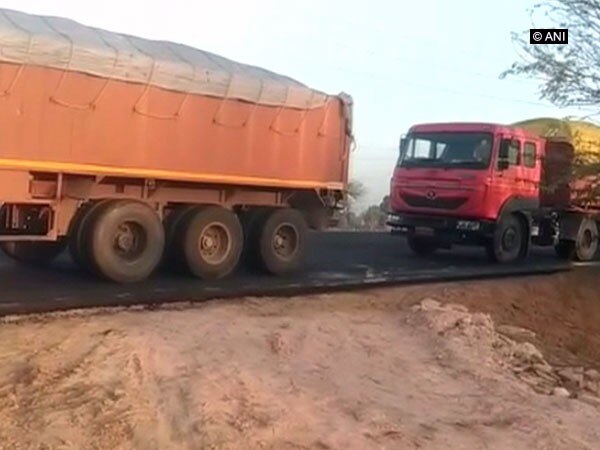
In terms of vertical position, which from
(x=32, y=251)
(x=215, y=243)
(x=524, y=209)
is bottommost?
(x=32, y=251)

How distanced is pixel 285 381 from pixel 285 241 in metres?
6.91

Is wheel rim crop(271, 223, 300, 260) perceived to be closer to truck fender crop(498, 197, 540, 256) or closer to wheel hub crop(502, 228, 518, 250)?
truck fender crop(498, 197, 540, 256)

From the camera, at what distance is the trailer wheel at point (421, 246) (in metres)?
18.8

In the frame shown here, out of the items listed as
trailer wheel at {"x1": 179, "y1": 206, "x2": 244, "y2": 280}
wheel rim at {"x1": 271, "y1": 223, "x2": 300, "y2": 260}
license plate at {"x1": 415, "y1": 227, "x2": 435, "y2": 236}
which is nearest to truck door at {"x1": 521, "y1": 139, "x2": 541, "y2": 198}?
license plate at {"x1": 415, "y1": 227, "x2": 435, "y2": 236}

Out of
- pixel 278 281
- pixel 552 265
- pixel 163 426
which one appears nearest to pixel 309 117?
pixel 278 281

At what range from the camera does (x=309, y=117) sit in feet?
45.3

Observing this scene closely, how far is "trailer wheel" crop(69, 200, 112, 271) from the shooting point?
444 inches

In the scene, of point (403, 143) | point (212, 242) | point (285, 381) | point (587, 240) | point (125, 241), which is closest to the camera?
point (285, 381)

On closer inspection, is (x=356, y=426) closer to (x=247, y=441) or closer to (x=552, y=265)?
(x=247, y=441)

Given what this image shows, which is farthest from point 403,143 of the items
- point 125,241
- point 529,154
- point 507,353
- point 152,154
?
point 507,353

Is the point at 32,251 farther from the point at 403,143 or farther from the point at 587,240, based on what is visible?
the point at 587,240

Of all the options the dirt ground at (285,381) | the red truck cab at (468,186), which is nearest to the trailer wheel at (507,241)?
the red truck cab at (468,186)

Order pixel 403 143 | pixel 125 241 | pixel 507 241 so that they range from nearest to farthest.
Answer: pixel 125 241
pixel 507 241
pixel 403 143

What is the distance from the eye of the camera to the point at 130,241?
11.7 m
